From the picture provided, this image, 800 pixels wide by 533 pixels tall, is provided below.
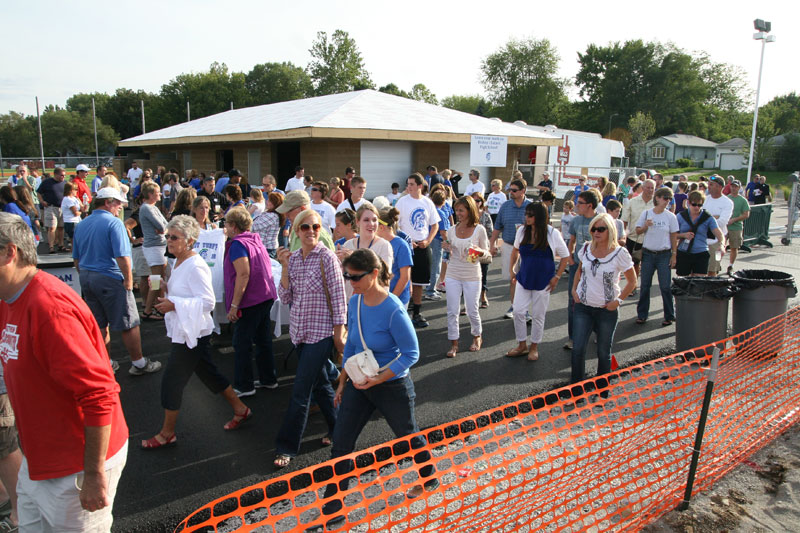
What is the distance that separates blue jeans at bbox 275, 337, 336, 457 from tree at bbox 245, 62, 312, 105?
89173mm

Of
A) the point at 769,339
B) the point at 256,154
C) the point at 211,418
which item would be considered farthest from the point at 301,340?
the point at 256,154

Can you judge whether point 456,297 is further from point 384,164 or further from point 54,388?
point 384,164

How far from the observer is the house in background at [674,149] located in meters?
77.8

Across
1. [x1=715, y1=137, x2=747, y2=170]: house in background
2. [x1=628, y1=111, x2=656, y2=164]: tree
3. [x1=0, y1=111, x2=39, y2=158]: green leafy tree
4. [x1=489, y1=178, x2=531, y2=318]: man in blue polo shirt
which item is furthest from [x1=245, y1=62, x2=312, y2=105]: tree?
[x1=489, y1=178, x2=531, y2=318]: man in blue polo shirt

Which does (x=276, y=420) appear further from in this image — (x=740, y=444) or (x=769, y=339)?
(x=769, y=339)

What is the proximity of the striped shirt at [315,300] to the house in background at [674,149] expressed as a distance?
264 feet

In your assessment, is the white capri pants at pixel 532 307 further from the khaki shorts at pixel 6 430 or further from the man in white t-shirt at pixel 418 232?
the khaki shorts at pixel 6 430

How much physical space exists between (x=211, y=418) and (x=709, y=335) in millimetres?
5665

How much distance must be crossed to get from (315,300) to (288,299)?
0.37m

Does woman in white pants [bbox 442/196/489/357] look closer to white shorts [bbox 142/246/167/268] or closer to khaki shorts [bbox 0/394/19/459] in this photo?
white shorts [bbox 142/246/167/268]

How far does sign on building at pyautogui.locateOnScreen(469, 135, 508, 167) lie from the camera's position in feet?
53.8

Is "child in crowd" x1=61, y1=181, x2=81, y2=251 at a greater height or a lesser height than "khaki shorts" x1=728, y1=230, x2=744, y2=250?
greater

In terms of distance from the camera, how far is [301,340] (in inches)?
159

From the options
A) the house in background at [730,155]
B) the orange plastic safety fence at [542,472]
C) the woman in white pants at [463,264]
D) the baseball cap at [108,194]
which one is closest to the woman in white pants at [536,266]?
the woman in white pants at [463,264]
